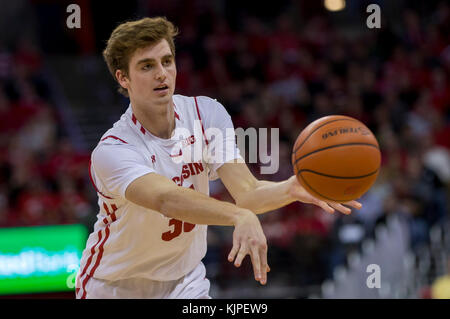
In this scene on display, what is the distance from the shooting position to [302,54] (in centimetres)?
1427

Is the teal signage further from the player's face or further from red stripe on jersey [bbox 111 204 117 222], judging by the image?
the player's face

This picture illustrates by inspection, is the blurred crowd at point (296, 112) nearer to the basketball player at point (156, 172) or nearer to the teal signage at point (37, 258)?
the teal signage at point (37, 258)

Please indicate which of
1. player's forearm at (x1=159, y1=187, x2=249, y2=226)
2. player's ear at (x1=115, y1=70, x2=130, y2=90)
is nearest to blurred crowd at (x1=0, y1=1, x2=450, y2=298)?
player's ear at (x1=115, y1=70, x2=130, y2=90)

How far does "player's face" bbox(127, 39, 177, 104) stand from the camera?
14.1 ft

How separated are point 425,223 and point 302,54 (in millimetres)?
5522

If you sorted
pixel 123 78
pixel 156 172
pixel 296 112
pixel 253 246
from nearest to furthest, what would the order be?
pixel 253 246
pixel 156 172
pixel 123 78
pixel 296 112

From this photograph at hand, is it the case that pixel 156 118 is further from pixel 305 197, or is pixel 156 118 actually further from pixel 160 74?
pixel 305 197

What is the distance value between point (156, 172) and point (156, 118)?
0.47 m

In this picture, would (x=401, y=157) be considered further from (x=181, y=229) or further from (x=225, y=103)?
(x=181, y=229)

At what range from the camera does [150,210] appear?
4262 millimetres

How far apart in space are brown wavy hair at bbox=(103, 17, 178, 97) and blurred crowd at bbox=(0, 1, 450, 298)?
4.97m

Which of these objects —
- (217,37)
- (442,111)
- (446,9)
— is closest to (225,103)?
(217,37)

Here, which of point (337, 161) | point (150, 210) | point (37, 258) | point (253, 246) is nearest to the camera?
point (253, 246)

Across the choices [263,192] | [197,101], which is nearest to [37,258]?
[197,101]
